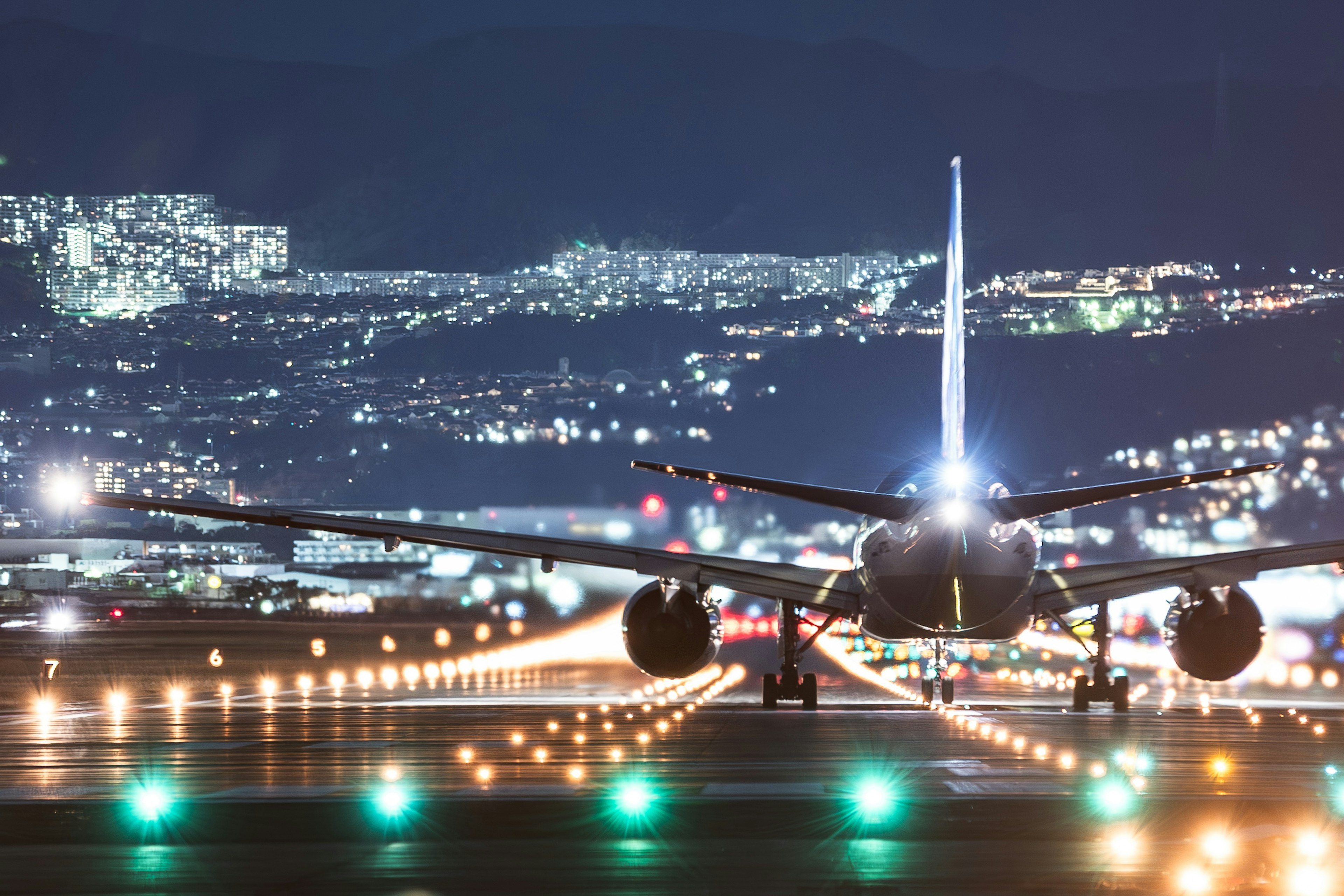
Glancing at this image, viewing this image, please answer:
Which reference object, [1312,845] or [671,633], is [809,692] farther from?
[1312,845]

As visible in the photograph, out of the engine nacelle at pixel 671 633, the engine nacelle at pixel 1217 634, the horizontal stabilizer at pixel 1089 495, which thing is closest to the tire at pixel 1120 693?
the engine nacelle at pixel 1217 634

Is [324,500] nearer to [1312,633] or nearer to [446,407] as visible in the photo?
[446,407]

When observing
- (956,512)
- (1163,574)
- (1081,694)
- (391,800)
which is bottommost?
(1081,694)

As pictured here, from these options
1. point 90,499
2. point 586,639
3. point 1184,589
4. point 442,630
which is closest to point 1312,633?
point 1184,589

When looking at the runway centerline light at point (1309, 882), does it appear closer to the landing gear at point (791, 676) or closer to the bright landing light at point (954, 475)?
the bright landing light at point (954, 475)

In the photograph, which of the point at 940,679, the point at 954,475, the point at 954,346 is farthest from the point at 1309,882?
the point at 940,679

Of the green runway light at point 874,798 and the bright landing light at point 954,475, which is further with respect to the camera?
the bright landing light at point 954,475
